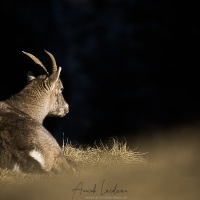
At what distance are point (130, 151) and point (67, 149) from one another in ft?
3.91

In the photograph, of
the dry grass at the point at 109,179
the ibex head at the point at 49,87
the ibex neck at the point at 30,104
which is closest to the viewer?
the dry grass at the point at 109,179

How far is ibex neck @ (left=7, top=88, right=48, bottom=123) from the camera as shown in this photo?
1542 centimetres

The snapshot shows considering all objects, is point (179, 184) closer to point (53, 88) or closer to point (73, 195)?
point (73, 195)

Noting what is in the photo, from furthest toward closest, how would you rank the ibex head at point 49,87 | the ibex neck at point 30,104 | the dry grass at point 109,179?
the ibex head at point 49,87 < the ibex neck at point 30,104 < the dry grass at point 109,179

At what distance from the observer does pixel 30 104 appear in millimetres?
15586

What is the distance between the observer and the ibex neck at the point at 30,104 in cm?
1542

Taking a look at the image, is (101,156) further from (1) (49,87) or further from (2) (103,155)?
(1) (49,87)

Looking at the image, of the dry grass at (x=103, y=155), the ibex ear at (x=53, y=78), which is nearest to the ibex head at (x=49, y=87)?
the ibex ear at (x=53, y=78)

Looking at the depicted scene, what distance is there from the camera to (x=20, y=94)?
51.4ft

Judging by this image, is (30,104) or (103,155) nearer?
(103,155)
